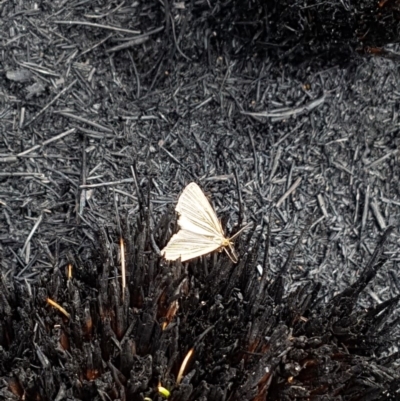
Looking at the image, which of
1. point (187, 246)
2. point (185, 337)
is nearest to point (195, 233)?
point (187, 246)

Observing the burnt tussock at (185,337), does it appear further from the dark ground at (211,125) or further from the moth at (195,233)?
the dark ground at (211,125)

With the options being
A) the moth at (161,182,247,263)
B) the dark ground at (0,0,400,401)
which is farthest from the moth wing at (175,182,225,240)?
the dark ground at (0,0,400,401)

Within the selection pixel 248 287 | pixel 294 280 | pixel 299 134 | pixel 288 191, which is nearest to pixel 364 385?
pixel 248 287

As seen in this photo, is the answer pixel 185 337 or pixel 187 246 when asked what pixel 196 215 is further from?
pixel 185 337

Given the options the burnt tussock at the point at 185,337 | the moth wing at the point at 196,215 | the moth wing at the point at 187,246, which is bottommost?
the burnt tussock at the point at 185,337

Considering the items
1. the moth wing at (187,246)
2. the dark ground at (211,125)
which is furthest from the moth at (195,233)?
the dark ground at (211,125)

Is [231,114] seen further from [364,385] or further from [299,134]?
[364,385]
